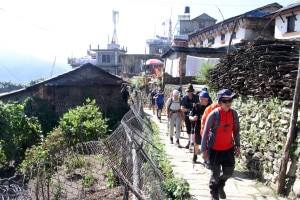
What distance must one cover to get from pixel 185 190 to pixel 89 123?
28.9 feet

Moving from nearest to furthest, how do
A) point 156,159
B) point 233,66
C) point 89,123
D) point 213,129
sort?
point 213,129 < point 156,159 < point 233,66 < point 89,123

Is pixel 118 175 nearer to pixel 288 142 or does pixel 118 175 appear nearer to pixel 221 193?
pixel 221 193

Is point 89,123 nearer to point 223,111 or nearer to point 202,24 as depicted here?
point 223,111

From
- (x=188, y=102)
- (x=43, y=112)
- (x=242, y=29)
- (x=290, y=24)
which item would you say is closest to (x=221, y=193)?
(x=188, y=102)

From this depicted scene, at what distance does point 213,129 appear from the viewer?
4.85 metres

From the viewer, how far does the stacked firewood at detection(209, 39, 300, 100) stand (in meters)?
6.00

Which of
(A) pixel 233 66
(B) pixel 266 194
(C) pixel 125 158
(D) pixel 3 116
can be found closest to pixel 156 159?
(C) pixel 125 158

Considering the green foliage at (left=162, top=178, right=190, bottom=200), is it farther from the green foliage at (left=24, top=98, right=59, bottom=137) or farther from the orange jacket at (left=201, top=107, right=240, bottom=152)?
the green foliage at (left=24, top=98, right=59, bottom=137)

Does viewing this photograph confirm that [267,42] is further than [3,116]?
No

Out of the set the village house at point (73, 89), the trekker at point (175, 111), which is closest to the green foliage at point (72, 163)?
the trekker at point (175, 111)

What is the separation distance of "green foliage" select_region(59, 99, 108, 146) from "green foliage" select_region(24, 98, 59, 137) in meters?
7.32

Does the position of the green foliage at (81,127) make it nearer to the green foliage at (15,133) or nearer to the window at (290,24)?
the green foliage at (15,133)

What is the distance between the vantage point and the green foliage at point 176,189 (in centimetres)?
518

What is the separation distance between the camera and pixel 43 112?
68.5 feet
